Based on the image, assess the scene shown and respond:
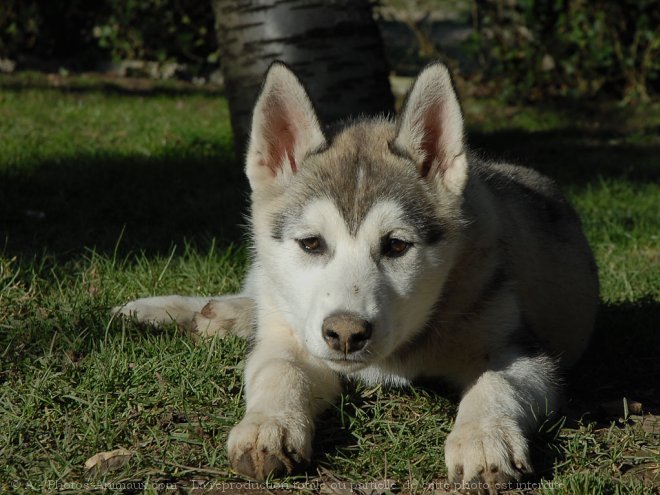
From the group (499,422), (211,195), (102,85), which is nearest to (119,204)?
(211,195)

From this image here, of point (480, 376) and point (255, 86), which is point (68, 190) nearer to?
point (255, 86)

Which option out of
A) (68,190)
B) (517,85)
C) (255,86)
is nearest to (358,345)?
(255,86)

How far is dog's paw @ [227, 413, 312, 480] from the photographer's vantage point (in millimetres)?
2975

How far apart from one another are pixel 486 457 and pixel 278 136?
5.45 feet

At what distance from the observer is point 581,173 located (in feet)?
26.8

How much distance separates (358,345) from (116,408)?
1085 mm

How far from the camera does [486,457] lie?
2.90 meters

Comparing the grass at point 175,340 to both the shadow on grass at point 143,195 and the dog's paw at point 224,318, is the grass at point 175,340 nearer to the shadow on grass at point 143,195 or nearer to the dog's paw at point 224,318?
the shadow on grass at point 143,195

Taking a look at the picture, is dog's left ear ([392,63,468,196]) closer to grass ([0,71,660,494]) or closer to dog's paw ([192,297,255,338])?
grass ([0,71,660,494])

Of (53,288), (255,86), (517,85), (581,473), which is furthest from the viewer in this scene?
(517,85)

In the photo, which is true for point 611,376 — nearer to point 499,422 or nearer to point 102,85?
point 499,422

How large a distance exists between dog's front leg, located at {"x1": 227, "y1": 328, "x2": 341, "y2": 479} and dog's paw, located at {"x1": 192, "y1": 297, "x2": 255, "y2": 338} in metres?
0.52

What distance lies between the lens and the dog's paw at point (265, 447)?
297 cm

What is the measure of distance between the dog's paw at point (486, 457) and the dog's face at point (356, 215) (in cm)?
43
